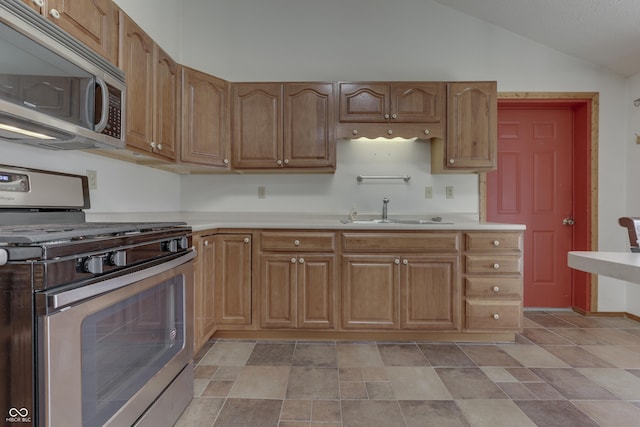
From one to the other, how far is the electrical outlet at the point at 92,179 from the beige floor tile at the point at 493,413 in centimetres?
239

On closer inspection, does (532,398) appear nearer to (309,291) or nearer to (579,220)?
(309,291)

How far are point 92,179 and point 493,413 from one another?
254cm

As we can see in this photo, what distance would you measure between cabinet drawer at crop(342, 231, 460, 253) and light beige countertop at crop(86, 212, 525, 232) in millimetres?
53

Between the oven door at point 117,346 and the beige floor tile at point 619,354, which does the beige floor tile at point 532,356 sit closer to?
the beige floor tile at point 619,354

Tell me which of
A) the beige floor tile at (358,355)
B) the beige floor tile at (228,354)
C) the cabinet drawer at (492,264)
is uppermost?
the cabinet drawer at (492,264)

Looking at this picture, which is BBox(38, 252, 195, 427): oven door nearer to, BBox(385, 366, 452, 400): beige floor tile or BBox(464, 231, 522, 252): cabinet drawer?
BBox(385, 366, 452, 400): beige floor tile

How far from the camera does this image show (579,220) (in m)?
3.20

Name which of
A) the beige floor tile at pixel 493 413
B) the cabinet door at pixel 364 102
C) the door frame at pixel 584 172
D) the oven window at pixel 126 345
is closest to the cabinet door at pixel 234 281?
the oven window at pixel 126 345

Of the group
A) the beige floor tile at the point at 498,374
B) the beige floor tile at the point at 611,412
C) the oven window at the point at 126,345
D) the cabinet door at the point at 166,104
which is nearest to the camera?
the oven window at the point at 126,345

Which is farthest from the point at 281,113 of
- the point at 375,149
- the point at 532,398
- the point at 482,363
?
the point at 532,398

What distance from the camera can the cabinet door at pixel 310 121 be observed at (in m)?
2.72

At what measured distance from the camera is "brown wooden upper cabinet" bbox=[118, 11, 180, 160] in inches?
72.2

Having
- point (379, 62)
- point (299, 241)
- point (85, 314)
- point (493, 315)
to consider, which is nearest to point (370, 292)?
point (299, 241)

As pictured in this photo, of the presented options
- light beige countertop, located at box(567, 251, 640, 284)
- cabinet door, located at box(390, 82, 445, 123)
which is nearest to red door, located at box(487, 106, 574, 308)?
cabinet door, located at box(390, 82, 445, 123)
